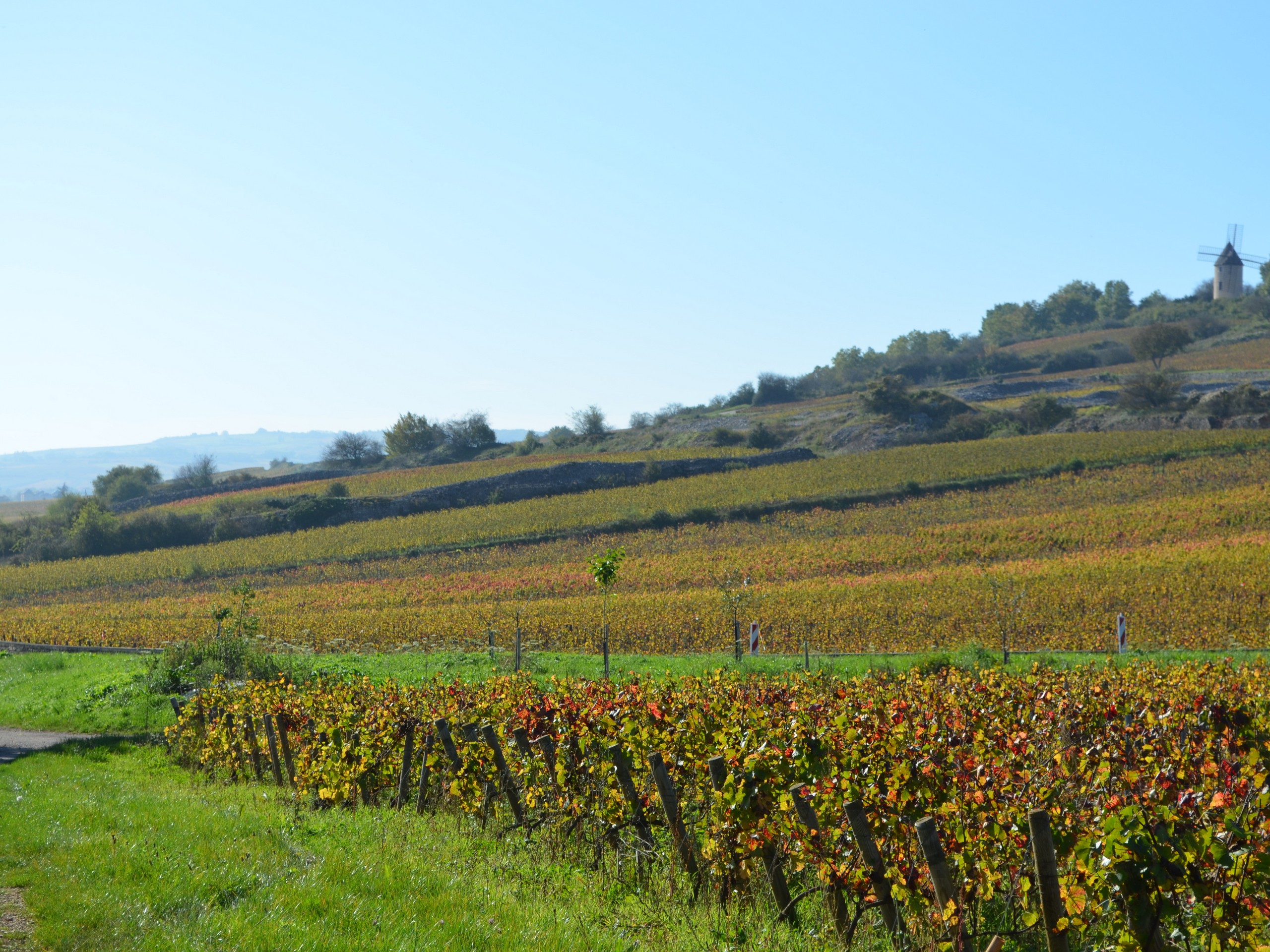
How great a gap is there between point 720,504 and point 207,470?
58142 mm

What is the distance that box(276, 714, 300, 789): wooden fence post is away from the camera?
1080cm

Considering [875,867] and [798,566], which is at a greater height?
[875,867]

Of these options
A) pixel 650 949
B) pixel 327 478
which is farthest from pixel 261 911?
pixel 327 478

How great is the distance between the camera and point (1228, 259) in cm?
14975

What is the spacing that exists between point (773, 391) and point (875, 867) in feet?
365

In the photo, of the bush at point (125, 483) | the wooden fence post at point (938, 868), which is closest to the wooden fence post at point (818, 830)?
the wooden fence post at point (938, 868)

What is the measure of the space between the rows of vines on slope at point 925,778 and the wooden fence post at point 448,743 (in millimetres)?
149

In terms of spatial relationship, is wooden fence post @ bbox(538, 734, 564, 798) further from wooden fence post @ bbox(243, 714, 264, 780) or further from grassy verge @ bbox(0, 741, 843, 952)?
wooden fence post @ bbox(243, 714, 264, 780)

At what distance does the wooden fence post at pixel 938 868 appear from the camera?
4.45 m

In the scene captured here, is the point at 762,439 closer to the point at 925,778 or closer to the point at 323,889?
the point at 925,778

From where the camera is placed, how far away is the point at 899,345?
17175 cm

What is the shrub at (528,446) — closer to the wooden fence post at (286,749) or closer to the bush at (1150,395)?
the bush at (1150,395)

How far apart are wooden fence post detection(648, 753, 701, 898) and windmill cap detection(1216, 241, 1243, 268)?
568 feet

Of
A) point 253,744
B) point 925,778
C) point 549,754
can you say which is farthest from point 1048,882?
point 253,744
